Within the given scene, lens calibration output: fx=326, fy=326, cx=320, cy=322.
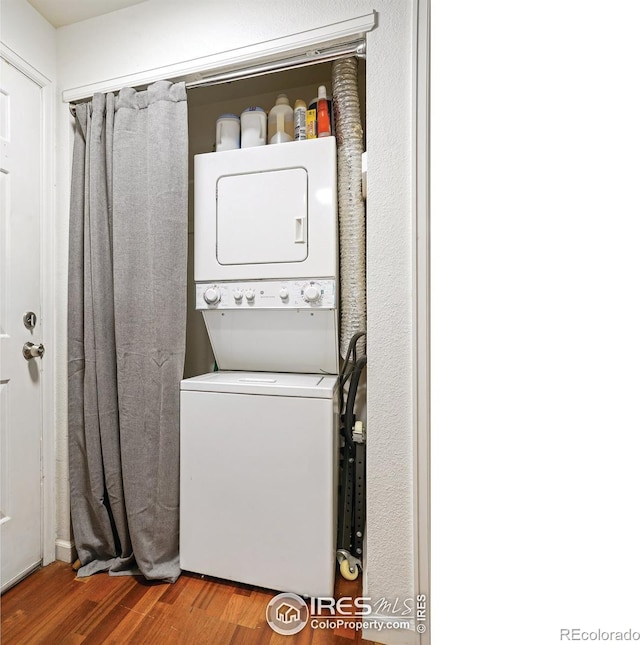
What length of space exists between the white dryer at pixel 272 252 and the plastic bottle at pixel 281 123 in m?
0.11

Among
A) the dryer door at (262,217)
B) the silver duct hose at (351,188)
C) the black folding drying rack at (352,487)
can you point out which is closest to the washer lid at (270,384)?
the black folding drying rack at (352,487)

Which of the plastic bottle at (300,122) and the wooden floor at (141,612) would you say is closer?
the wooden floor at (141,612)

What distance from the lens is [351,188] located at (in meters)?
1.25

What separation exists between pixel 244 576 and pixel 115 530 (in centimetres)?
60

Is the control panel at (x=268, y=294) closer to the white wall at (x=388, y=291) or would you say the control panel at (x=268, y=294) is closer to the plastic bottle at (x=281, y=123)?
the white wall at (x=388, y=291)

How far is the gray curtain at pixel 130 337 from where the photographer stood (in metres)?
1.26

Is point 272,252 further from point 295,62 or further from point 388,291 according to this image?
point 295,62

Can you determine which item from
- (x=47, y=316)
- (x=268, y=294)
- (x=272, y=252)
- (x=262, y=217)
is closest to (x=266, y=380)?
(x=268, y=294)

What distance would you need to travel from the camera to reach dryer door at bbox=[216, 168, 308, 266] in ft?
4.18

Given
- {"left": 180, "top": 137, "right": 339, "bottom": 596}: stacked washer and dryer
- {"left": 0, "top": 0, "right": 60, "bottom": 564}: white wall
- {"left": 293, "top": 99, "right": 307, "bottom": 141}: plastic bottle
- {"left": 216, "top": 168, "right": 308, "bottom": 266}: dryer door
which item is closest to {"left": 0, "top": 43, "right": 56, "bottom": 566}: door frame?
A: {"left": 0, "top": 0, "right": 60, "bottom": 564}: white wall
